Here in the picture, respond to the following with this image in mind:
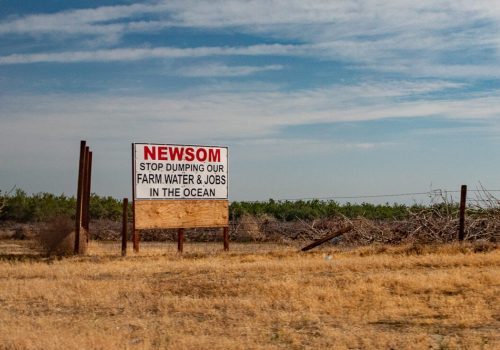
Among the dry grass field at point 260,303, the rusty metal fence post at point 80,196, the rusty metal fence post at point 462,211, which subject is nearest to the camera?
the dry grass field at point 260,303

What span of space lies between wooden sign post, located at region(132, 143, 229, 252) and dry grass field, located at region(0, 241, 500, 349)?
3.08m

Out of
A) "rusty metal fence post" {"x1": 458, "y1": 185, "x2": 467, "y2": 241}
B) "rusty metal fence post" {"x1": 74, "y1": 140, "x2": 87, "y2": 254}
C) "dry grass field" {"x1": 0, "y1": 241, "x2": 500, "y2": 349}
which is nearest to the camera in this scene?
"dry grass field" {"x1": 0, "y1": 241, "x2": 500, "y2": 349}

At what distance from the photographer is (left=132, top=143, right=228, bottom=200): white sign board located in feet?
77.6

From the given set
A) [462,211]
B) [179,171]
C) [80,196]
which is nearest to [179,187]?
[179,171]

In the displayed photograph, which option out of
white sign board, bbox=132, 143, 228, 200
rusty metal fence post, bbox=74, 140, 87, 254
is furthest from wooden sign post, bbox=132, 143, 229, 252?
rusty metal fence post, bbox=74, 140, 87, 254

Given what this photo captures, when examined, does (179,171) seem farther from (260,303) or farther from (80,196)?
(260,303)

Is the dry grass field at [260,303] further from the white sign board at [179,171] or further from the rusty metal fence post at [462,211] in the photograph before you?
the white sign board at [179,171]

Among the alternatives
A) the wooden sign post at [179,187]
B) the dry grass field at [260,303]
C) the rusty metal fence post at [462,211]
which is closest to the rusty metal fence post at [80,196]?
the wooden sign post at [179,187]

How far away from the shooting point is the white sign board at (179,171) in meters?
23.6

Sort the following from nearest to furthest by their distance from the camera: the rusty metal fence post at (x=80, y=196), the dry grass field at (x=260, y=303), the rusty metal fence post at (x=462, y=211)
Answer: the dry grass field at (x=260, y=303) → the rusty metal fence post at (x=462, y=211) → the rusty metal fence post at (x=80, y=196)

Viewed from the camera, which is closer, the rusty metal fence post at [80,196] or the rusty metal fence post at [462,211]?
the rusty metal fence post at [462,211]

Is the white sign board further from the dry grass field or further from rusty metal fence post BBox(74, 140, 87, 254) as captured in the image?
the dry grass field

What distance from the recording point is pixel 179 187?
24.5 m

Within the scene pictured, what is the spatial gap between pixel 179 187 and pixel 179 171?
1.74 ft
